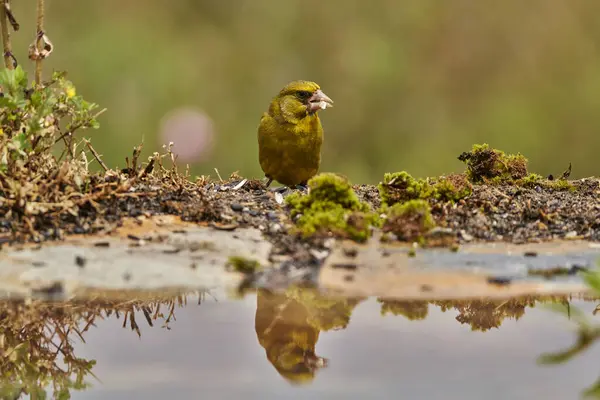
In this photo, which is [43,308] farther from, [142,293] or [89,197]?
[89,197]

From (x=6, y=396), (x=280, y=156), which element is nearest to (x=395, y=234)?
(x=280, y=156)

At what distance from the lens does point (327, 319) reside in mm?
3934

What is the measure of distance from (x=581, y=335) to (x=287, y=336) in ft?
4.16

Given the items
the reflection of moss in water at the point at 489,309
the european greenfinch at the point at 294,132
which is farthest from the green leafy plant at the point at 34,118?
the reflection of moss in water at the point at 489,309

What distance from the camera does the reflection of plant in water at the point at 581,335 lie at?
122 inches

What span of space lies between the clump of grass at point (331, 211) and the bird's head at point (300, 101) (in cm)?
86

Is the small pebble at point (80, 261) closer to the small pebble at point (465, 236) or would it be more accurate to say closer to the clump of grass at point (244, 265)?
the clump of grass at point (244, 265)

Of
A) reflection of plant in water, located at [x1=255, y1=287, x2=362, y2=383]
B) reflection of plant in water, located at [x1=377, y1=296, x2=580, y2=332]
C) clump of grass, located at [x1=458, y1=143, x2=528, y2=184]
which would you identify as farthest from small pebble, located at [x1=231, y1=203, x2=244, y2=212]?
clump of grass, located at [x1=458, y1=143, x2=528, y2=184]

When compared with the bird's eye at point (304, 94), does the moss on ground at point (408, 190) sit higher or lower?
lower

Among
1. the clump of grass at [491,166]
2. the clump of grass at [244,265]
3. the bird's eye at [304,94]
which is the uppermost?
the bird's eye at [304,94]

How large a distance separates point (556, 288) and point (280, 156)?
2584mm

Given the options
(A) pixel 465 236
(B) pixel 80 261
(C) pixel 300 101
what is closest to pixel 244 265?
(B) pixel 80 261

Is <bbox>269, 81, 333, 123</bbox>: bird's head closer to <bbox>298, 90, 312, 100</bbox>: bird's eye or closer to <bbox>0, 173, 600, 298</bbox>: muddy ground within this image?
<bbox>298, 90, 312, 100</bbox>: bird's eye

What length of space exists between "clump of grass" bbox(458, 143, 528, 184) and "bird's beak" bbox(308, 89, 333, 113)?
145 centimetres
